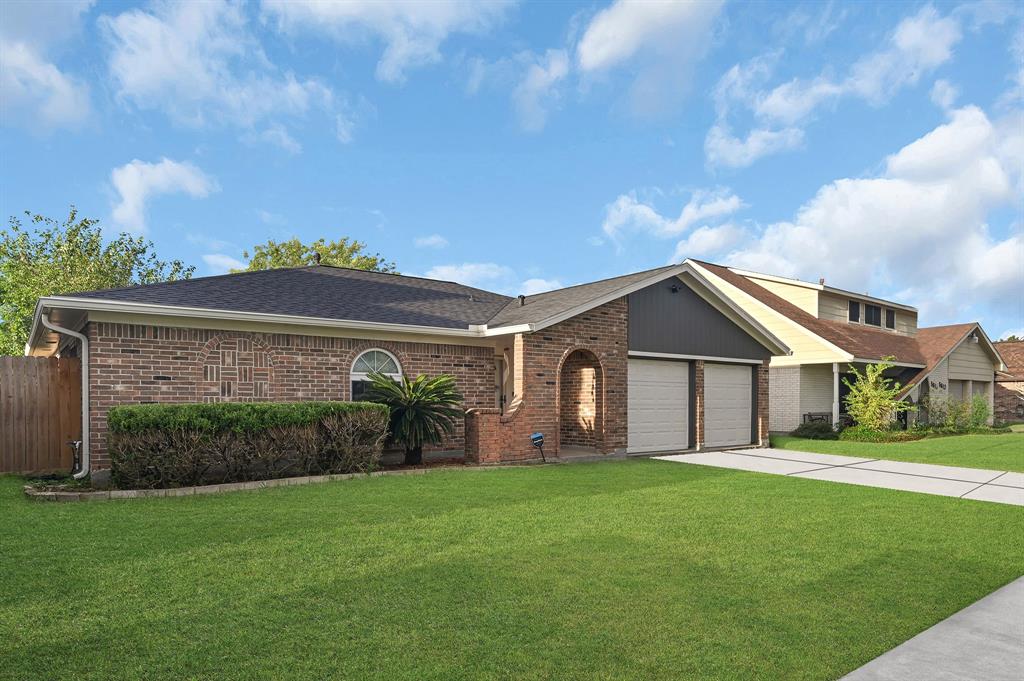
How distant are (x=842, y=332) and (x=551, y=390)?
16.6 meters

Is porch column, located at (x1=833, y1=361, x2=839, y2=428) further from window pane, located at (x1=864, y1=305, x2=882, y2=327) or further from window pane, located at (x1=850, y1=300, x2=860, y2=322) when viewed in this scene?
window pane, located at (x1=864, y1=305, x2=882, y2=327)

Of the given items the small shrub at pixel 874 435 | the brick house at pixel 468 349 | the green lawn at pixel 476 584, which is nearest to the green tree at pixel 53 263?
the brick house at pixel 468 349

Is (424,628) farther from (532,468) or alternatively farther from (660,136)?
(660,136)

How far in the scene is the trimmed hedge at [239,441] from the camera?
28.1 ft

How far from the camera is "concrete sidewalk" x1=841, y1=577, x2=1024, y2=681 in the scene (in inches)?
141

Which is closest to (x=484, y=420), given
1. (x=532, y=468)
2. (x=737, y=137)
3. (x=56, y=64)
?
(x=532, y=468)

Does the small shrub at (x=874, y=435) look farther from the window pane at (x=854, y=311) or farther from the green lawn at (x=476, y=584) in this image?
the green lawn at (x=476, y=584)

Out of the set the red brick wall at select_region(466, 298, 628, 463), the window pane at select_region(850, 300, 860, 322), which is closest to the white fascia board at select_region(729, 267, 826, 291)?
the window pane at select_region(850, 300, 860, 322)

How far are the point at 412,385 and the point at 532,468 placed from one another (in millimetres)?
2867

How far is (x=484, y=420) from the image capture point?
12.1 meters

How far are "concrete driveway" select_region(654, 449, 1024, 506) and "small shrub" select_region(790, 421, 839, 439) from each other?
18.4 feet

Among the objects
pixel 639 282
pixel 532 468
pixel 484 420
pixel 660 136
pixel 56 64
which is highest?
pixel 56 64

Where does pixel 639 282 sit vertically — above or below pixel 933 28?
below

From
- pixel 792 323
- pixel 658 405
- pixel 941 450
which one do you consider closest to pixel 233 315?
pixel 658 405
